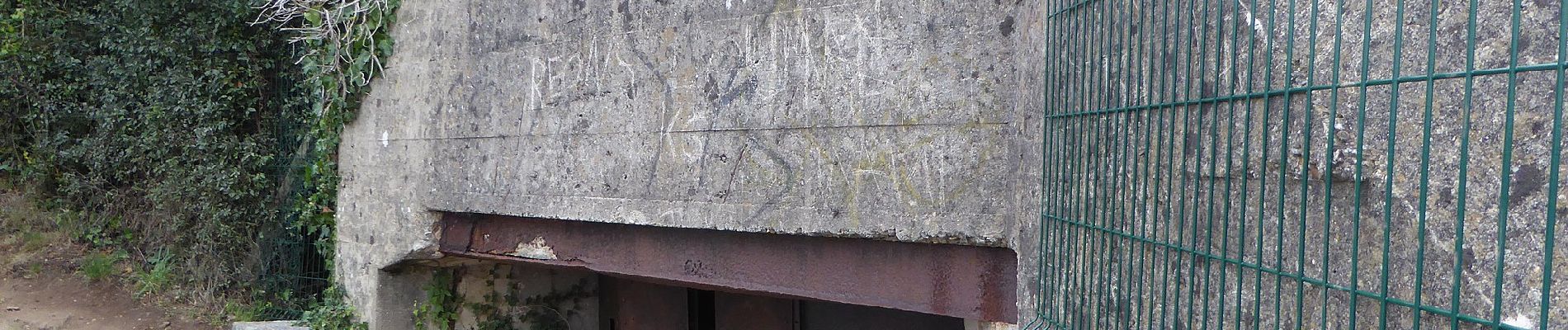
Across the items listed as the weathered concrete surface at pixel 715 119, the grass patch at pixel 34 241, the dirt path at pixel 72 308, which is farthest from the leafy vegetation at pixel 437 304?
the grass patch at pixel 34 241

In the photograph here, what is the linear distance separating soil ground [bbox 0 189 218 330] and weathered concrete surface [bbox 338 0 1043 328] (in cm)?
251

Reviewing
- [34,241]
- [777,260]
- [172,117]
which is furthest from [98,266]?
[777,260]

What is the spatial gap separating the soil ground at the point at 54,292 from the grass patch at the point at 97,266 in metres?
0.04

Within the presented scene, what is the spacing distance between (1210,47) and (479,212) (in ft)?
13.0

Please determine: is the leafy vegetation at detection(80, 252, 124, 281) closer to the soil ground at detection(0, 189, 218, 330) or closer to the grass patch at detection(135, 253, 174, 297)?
the soil ground at detection(0, 189, 218, 330)

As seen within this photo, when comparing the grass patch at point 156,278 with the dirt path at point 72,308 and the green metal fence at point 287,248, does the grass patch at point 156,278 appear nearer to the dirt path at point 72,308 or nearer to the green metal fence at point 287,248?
the dirt path at point 72,308

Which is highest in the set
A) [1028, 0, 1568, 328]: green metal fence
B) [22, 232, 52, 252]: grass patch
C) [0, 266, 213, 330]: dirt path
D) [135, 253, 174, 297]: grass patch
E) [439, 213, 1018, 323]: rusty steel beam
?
[1028, 0, 1568, 328]: green metal fence

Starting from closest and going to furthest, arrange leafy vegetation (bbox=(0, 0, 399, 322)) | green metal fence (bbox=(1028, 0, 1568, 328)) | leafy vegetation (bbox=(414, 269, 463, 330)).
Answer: green metal fence (bbox=(1028, 0, 1568, 328))
leafy vegetation (bbox=(414, 269, 463, 330))
leafy vegetation (bbox=(0, 0, 399, 322))

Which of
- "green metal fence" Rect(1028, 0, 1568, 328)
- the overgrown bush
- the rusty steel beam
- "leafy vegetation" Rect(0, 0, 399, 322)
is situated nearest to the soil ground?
"leafy vegetation" Rect(0, 0, 399, 322)

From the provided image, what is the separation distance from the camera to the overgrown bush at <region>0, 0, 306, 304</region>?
24.7ft

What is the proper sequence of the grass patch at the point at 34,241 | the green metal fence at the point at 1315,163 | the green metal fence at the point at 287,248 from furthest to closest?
the grass patch at the point at 34,241 < the green metal fence at the point at 287,248 < the green metal fence at the point at 1315,163

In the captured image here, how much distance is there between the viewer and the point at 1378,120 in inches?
70.0

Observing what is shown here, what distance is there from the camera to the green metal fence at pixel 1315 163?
1529 millimetres

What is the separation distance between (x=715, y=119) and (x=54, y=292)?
19.5 ft
